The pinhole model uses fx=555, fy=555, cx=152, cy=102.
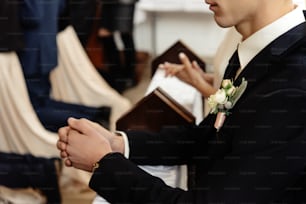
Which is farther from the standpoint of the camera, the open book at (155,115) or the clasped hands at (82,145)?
the open book at (155,115)

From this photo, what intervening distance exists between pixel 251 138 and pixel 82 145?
0.80 feet

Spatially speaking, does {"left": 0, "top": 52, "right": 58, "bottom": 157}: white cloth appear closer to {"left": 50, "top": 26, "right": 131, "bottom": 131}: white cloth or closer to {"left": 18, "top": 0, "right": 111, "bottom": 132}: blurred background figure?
{"left": 18, "top": 0, "right": 111, "bottom": 132}: blurred background figure

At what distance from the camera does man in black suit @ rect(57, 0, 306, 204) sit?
0.64 metres

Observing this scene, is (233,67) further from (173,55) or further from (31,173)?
(31,173)

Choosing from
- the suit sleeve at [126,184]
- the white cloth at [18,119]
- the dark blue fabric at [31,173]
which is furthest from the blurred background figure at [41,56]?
the suit sleeve at [126,184]

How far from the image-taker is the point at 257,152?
25.2 inches

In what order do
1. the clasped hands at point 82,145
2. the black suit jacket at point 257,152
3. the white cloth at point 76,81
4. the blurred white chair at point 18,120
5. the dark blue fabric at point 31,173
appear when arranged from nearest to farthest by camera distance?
1. the black suit jacket at point 257,152
2. the clasped hands at point 82,145
3. the dark blue fabric at point 31,173
4. the blurred white chair at point 18,120
5. the white cloth at point 76,81

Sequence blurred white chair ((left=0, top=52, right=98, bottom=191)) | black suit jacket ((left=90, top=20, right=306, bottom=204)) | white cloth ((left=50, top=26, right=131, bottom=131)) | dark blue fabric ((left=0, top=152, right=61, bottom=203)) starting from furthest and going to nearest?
white cloth ((left=50, top=26, right=131, bottom=131)), blurred white chair ((left=0, top=52, right=98, bottom=191)), dark blue fabric ((left=0, top=152, right=61, bottom=203)), black suit jacket ((left=90, top=20, right=306, bottom=204))

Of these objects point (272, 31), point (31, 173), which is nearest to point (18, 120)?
point (31, 173)

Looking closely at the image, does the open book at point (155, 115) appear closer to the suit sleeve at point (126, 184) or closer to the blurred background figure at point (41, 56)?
the suit sleeve at point (126, 184)

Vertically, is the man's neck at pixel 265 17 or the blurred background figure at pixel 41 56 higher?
the man's neck at pixel 265 17

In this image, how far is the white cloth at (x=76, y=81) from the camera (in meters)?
2.03

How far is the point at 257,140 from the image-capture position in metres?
0.64

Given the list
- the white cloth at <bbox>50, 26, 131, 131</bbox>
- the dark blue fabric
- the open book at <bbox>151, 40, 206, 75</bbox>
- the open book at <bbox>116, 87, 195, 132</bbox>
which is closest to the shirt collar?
the open book at <bbox>116, 87, 195, 132</bbox>
